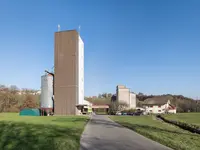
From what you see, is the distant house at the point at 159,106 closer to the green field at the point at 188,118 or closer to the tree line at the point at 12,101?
the green field at the point at 188,118

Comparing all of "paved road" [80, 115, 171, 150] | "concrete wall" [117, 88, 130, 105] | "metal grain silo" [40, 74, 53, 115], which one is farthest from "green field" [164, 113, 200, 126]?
"concrete wall" [117, 88, 130, 105]

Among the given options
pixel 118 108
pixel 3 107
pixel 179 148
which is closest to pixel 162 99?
pixel 118 108

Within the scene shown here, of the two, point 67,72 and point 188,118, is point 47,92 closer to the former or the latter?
point 67,72

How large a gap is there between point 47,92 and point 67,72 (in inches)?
332

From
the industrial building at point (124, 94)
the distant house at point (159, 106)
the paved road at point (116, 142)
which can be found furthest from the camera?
the industrial building at point (124, 94)

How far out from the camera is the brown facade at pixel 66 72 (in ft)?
183

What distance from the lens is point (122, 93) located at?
113 metres

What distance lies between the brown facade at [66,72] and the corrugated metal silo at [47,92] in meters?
2.68

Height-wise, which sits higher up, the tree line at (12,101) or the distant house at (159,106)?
the tree line at (12,101)

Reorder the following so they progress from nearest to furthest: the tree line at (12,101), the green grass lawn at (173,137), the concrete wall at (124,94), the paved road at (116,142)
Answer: the paved road at (116,142) < the green grass lawn at (173,137) < the tree line at (12,101) < the concrete wall at (124,94)

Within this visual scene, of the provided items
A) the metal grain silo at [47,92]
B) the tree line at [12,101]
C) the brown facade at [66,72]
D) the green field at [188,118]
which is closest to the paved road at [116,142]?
the green field at [188,118]

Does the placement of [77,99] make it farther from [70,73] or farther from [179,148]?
[179,148]

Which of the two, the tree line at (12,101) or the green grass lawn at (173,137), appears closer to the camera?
the green grass lawn at (173,137)

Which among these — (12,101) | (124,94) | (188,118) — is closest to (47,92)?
(12,101)
